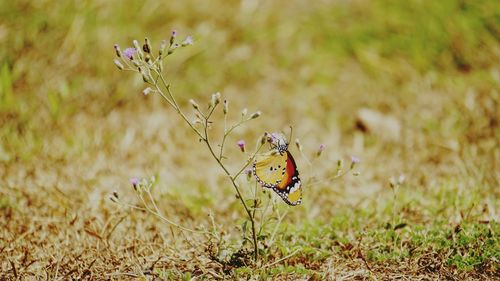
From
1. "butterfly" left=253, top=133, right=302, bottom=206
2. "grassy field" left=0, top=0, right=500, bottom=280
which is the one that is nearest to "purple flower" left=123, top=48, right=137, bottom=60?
"butterfly" left=253, top=133, right=302, bottom=206

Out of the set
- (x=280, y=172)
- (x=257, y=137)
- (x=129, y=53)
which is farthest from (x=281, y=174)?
(x=257, y=137)

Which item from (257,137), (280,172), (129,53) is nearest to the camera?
(129,53)

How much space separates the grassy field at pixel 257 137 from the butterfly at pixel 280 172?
0.27 ft

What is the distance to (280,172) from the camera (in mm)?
1760

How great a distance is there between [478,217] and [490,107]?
1472 millimetres

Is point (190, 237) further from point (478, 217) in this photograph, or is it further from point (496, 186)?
point (496, 186)

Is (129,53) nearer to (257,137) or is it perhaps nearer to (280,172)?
(280,172)

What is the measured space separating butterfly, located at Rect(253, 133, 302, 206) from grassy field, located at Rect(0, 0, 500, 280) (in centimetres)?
8

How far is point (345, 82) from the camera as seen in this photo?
4023mm

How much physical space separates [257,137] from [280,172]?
174 centimetres

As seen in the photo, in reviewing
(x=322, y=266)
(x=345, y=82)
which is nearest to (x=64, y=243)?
(x=322, y=266)

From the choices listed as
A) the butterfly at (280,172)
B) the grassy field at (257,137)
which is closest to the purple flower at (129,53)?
the butterfly at (280,172)

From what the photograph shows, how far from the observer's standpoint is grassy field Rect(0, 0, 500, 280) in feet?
6.20

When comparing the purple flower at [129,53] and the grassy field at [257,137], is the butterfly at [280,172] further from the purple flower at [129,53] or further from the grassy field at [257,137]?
the purple flower at [129,53]
